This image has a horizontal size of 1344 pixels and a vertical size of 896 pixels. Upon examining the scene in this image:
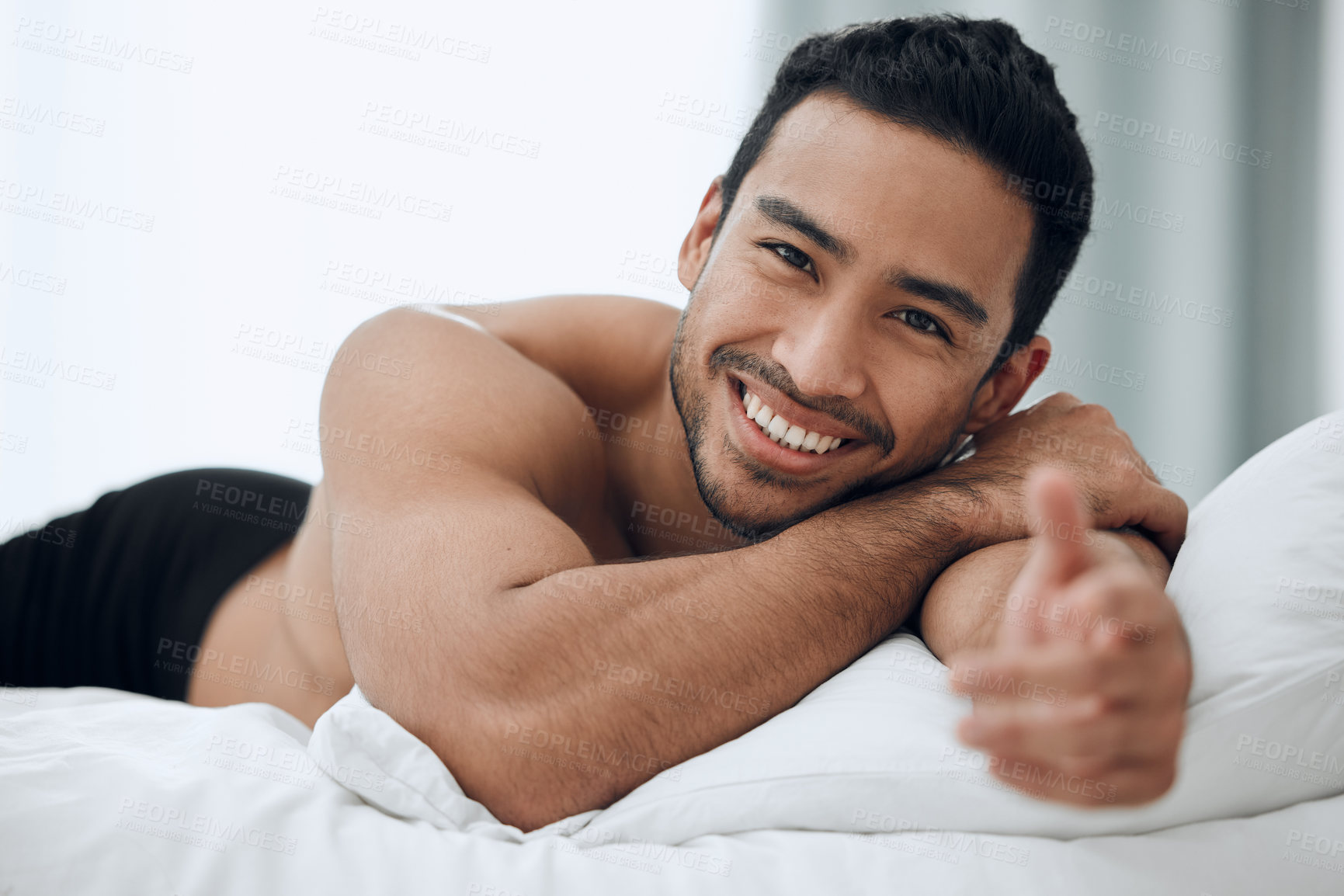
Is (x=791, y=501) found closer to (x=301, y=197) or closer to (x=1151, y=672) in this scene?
(x=1151, y=672)

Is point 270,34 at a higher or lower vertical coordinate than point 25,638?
higher

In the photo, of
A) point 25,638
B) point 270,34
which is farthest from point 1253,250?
point 25,638

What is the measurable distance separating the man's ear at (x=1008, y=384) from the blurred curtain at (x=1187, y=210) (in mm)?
1399

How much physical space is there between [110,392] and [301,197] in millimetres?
682

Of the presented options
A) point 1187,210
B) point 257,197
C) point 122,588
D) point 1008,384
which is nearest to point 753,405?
point 1008,384

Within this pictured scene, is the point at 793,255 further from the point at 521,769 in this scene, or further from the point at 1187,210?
the point at 1187,210

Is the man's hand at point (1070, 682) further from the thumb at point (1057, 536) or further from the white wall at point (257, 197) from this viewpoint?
the white wall at point (257, 197)

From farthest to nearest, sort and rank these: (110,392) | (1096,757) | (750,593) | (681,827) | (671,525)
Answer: (110,392) → (671,525) → (750,593) → (681,827) → (1096,757)

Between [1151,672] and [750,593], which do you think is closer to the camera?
[1151,672]

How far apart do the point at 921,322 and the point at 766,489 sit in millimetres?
273

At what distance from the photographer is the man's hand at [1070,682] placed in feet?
1.51

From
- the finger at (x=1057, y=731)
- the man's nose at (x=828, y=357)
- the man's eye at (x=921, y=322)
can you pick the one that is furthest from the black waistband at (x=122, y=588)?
the finger at (x=1057, y=731)

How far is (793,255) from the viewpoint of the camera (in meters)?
0.99

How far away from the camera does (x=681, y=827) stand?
60 cm
